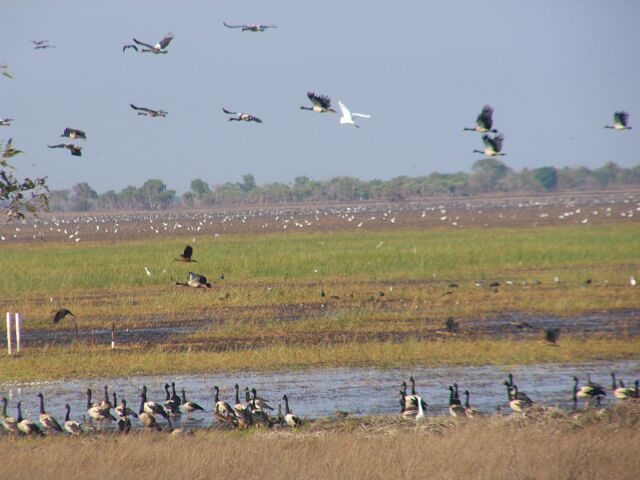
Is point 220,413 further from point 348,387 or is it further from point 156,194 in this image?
point 156,194

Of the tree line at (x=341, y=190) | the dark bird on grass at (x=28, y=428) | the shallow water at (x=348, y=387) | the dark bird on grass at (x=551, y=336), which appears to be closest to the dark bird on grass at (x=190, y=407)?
the shallow water at (x=348, y=387)

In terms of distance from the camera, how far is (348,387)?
59.0 feet

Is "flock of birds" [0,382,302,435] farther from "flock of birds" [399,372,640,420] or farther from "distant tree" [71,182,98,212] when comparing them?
"distant tree" [71,182,98,212]

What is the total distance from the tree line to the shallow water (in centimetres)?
15393

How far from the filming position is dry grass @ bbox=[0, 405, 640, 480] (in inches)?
433

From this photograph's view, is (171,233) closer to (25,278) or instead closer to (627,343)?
(25,278)

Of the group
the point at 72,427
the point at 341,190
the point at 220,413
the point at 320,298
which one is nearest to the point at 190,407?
the point at 220,413

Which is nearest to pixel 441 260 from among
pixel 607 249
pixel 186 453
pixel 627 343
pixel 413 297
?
pixel 607 249

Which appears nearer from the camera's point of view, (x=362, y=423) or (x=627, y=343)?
(x=362, y=423)

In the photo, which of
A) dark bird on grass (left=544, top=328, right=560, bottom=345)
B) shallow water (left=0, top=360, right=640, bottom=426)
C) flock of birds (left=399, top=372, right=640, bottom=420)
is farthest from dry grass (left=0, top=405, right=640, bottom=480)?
dark bird on grass (left=544, top=328, right=560, bottom=345)

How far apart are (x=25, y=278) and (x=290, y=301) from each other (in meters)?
13.4

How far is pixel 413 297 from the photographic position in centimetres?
3092

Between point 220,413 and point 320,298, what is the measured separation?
52.6ft

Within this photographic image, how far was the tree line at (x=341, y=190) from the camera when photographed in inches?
7160
